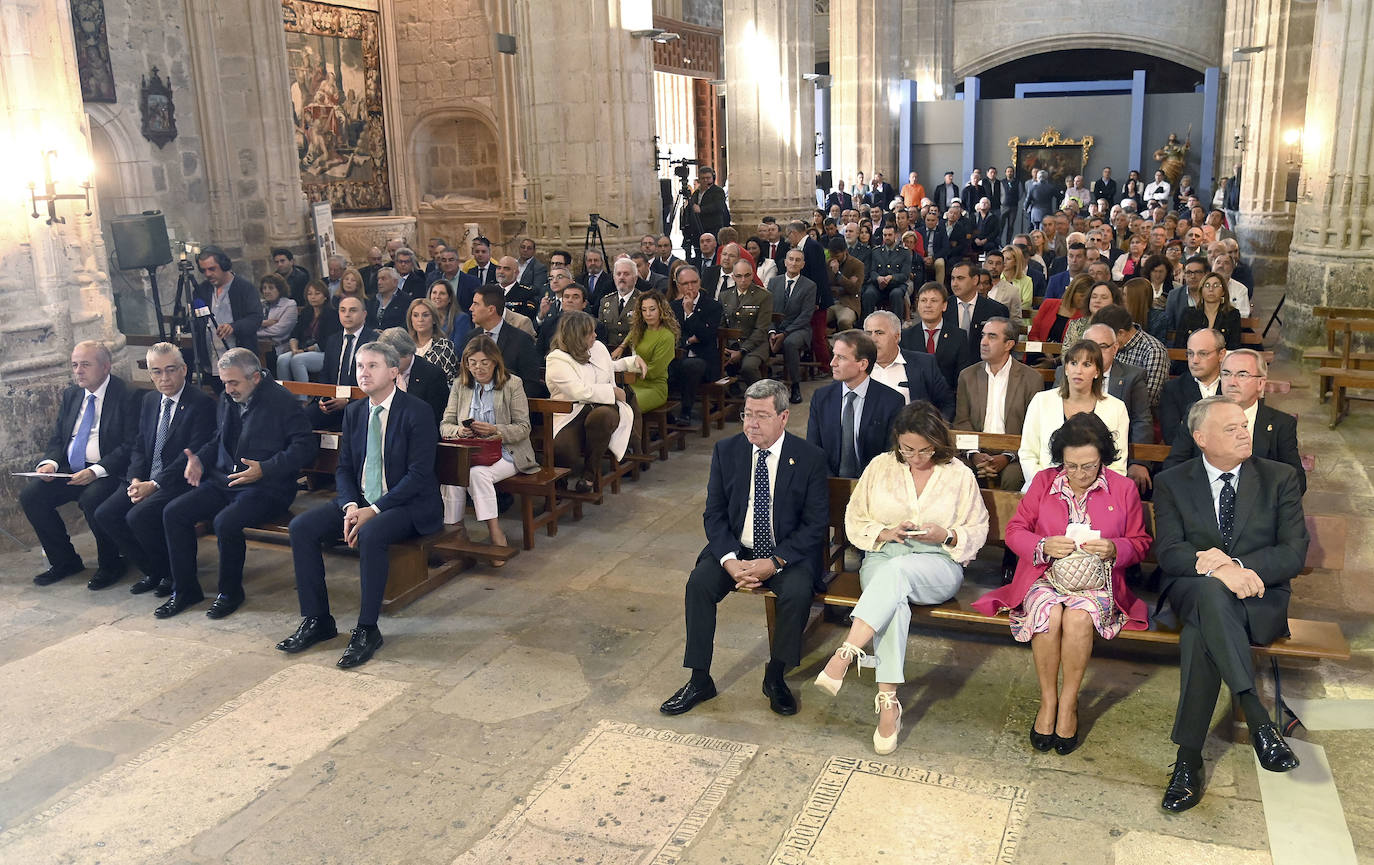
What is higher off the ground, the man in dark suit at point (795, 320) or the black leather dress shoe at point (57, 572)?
the man in dark suit at point (795, 320)

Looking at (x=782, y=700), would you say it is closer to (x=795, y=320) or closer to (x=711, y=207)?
(x=795, y=320)

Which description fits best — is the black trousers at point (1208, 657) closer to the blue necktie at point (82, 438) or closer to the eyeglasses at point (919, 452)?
the eyeglasses at point (919, 452)

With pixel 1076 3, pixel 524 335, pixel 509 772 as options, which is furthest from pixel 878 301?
pixel 1076 3

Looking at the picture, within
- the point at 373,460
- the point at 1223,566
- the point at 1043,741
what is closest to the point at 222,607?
the point at 373,460

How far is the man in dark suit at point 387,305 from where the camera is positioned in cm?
912

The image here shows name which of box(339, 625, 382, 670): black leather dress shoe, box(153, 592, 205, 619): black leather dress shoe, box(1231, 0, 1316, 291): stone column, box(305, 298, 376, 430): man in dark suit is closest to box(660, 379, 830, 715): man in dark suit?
box(339, 625, 382, 670): black leather dress shoe

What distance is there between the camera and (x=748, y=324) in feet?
31.2

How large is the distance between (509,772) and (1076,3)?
29.6m

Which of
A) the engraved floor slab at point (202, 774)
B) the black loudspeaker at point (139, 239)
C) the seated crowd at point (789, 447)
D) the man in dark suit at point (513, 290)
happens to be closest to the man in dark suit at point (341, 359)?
the seated crowd at point (789, 447)

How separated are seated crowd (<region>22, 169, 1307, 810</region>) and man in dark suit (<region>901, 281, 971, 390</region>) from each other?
0.06ft

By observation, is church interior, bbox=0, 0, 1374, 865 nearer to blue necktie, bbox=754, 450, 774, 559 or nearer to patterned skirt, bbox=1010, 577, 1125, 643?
blue necktie, bbox=754, 450, 774, 559

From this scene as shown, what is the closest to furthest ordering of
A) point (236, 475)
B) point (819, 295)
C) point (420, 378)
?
point (236, 475), point (420, 378), point (819, 295)

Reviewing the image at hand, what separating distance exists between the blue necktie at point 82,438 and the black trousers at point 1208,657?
5581mm

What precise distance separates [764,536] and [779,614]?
13.8 inches
